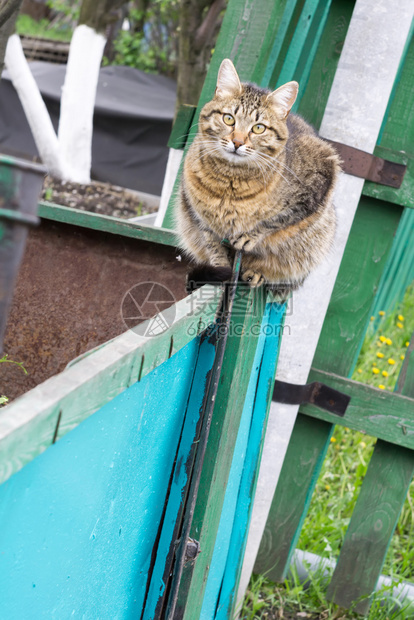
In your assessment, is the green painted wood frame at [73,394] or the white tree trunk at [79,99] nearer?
the green painted wood frame at [73,394]

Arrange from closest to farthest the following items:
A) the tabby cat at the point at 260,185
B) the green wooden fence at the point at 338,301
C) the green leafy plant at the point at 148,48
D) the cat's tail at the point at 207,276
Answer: the cat's tail at the point at 207,276
the tabby cat at the point at 260,185
the green wooden fence at the point at 338,301
the green leafy plant at the point at 148,48

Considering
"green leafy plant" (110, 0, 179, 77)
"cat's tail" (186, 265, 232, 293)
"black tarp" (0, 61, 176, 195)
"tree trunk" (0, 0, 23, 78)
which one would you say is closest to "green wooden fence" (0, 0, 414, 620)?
"cat's tail" (186, 265, 232, 293)

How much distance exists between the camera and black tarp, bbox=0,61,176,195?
26.0 ft

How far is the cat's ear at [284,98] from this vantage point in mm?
1672

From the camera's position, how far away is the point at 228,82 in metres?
1.76

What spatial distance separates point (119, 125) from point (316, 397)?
6.75 meters

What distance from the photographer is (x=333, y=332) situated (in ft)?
7.25

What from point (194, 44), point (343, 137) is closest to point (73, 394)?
point (343, 137)

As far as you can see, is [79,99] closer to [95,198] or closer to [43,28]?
[95,198]

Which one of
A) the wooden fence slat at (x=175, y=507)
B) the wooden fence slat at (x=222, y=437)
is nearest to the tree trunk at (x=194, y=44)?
the wooden fence slat at (x=222, y=437)

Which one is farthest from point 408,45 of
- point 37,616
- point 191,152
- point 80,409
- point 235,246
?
point 37,616

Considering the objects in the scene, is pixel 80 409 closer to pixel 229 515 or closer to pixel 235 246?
pixel 235 246

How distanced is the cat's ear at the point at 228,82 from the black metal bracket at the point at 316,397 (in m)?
1.00

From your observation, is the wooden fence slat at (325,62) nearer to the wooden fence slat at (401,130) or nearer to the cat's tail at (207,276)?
the wooden fence slat at (401,130)
